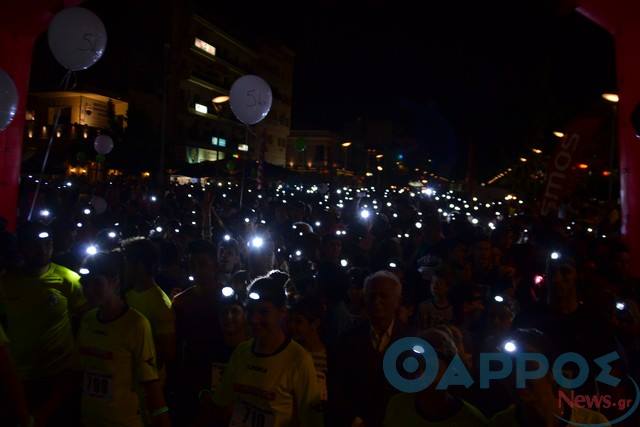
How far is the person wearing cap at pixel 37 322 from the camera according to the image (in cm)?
398

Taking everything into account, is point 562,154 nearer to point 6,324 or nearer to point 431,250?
point 431,250

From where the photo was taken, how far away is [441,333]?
2760 mm

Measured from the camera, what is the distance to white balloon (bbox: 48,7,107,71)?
294 inches

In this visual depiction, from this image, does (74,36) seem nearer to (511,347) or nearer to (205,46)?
(511,347)

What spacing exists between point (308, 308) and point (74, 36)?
571 cm

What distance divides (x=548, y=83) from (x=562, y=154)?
56.8 feet

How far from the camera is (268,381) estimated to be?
118 inches

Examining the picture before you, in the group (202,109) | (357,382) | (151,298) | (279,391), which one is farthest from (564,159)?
(202,109)

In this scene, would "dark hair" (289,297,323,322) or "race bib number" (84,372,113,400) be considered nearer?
"race bib number" (84,372,113,400)

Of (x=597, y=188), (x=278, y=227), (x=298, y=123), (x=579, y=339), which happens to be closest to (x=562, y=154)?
(x=278, y=227)

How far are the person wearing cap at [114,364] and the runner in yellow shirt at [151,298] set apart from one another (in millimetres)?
531

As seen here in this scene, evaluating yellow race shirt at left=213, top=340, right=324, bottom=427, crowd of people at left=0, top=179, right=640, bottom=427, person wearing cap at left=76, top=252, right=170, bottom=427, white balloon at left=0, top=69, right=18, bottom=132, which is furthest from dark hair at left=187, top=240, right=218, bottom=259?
white balloon at left=0, top=69, right=18, bottom=132

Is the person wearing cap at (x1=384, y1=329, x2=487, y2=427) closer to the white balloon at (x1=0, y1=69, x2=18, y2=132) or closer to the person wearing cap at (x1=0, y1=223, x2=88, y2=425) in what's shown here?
the person wearing cap at (x1=0, y1=223, x2=88, y2=425)

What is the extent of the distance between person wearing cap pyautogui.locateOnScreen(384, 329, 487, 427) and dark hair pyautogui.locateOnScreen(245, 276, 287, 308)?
3.00 feet
